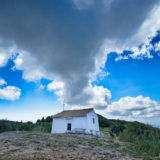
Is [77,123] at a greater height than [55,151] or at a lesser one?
greater

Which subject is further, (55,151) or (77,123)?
(77,123)

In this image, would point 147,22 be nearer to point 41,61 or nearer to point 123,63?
point 123,63

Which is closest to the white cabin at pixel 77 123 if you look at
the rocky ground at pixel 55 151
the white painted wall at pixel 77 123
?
the white painted wall at pixel 77 123

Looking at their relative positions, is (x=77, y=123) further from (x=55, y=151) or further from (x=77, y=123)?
(x=55, y=151)

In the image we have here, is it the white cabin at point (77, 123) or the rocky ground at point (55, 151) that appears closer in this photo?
the rocky ground at point (55, 151)

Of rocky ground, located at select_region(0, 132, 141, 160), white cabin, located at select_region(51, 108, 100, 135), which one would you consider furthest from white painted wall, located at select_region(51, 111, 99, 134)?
rocky ground, located at select_region(0, 132, 141, 160)

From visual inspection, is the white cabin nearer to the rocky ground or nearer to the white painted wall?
the white painted wall

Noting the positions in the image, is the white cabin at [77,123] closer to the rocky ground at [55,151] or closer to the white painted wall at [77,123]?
the white painted wall at [77,123]

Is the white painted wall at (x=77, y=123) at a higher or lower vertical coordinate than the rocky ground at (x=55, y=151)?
higher

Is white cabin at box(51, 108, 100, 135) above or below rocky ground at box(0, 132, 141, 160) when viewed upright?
above

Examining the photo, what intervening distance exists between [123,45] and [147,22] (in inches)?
90.3

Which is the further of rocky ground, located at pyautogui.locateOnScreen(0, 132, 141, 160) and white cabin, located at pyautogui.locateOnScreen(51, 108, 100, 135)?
white cabin, located at pyautogui.locateOnScreen(51, 108, 100, 135)

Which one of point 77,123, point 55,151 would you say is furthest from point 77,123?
point 55,151

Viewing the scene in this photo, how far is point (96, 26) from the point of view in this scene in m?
8.36
